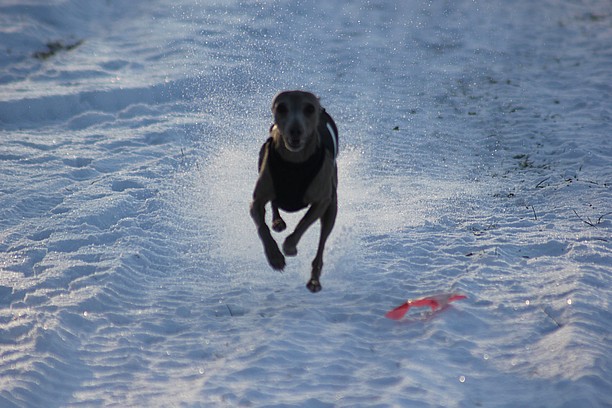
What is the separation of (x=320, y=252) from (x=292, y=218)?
6.32 feet

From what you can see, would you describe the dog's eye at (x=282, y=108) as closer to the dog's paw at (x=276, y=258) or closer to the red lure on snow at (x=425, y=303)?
the dog's paw at (x=276, y=258)

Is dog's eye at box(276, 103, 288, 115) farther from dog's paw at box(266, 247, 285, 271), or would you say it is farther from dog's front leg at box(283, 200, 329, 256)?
dog's paw at box(266, 247, 285, 271)

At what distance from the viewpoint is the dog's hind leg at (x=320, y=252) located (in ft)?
18.3

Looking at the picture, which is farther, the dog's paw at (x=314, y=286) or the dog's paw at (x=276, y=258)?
the dog's paw at (x=314, y=286)

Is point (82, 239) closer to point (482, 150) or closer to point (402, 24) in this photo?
point (482, 150)

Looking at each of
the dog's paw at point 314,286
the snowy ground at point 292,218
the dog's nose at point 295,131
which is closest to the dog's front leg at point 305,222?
the dog's paw at point 314,286

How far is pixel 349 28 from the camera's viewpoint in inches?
613

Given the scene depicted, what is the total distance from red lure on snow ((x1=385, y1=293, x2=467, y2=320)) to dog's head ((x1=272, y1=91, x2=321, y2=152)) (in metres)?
1.39

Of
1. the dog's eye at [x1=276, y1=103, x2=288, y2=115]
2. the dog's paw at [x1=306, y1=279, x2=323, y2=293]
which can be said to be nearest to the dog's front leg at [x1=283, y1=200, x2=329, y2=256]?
the dog's paw at [x1=306, y1=279, x2=323, y2=293]

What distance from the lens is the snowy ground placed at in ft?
14.5

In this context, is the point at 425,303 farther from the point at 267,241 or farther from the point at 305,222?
the point at 267,241

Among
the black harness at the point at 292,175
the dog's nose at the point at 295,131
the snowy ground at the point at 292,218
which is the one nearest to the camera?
the snowy ground at the point at 292,218

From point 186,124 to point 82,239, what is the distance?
3.89 m

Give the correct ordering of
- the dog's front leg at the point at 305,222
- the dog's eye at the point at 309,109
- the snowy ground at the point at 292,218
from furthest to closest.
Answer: the dog's front leg at the point at 305,222, the dog's eye at the point at 309,109, the snowy ground at the point at 292,218
